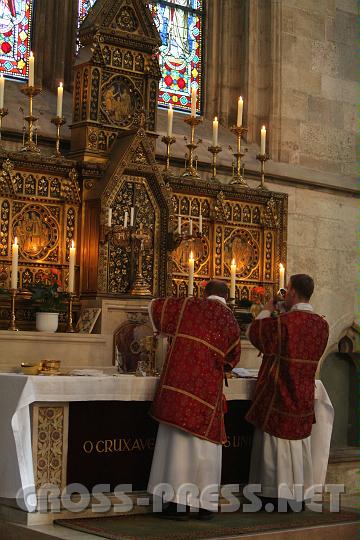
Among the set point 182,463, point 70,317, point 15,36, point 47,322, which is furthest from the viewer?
point 15,36

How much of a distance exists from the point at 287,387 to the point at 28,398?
6.64 ft

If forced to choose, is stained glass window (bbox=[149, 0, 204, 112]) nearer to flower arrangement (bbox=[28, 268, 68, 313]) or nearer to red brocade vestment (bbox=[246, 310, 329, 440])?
flower arrangement (bbox=[28, 268, 68, 313])

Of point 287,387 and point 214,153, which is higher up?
point 214,153

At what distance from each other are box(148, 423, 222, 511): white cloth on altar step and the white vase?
1.71 m

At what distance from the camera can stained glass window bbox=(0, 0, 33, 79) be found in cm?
1197

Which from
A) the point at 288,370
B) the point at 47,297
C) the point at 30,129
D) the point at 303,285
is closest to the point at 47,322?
the point at 47,297

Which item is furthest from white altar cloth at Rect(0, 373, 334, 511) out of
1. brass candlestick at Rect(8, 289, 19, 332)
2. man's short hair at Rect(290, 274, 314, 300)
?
brass candlestick at Rect(8, 289, 19, 332)

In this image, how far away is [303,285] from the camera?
8.30m

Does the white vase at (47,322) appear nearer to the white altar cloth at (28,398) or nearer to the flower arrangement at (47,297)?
the flower arrangement at (47,297)

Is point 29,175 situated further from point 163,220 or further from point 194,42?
point 194,42

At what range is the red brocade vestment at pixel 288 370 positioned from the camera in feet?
27.3

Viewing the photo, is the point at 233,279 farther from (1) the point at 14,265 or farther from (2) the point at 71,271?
(1) the point at 14,265

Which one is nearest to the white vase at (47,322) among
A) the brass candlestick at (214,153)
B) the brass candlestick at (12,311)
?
the brass candlestick at (12,311)

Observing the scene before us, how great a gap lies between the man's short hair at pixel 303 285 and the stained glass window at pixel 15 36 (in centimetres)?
491
